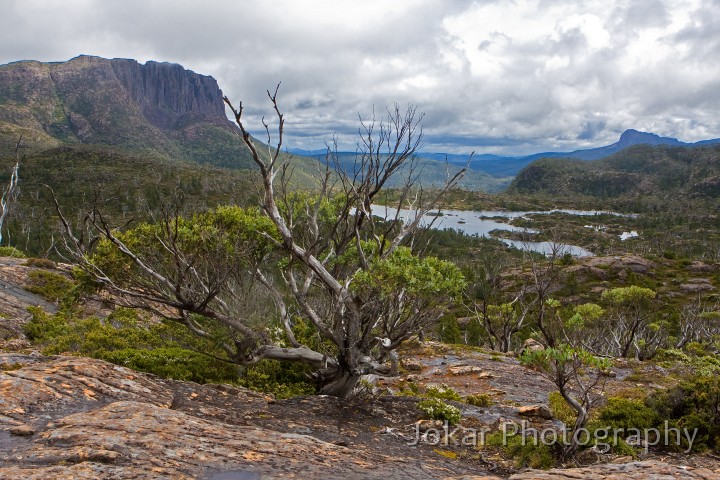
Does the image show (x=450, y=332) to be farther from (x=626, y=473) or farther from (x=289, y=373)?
(x=626, y=473)

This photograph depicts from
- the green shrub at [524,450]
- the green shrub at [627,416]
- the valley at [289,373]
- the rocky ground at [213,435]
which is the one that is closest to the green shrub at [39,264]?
the valley at [289,373]

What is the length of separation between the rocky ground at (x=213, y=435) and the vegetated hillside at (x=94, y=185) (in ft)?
310

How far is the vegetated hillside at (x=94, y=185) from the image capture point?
115m

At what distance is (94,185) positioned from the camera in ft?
333

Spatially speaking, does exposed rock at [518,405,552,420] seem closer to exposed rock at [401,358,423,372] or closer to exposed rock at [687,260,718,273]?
exposed rock at [401,358,423,372]

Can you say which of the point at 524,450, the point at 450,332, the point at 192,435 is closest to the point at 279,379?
the point at 192,435

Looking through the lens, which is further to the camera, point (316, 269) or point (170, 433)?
point (316, 269)

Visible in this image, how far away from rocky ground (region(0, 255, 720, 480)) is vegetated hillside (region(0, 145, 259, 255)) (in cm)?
9446

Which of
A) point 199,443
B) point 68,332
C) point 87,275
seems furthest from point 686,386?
point 68,332

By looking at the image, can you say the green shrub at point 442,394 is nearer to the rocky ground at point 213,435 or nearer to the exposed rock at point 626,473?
the rocky ground at point 213,435

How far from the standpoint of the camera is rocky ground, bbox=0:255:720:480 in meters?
6.55

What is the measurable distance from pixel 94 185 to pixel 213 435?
111048mm

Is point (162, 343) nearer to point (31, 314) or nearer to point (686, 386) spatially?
point (31, 314)

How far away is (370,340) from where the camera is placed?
13.7m
